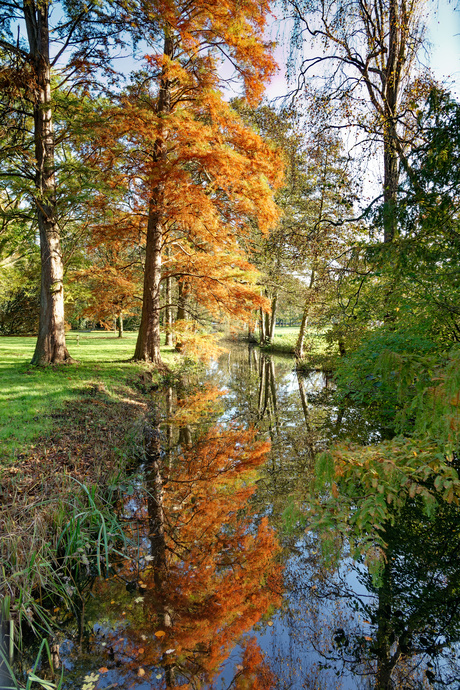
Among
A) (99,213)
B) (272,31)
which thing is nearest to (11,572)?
(272,31)

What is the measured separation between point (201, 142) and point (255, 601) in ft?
33.2

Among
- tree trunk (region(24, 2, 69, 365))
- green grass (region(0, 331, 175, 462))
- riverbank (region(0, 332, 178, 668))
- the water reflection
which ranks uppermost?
tree trunk (region(24, 2, 69, 365))

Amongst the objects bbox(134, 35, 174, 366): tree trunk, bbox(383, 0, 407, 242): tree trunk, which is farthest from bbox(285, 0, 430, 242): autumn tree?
bbox(134, 35, 174, 366): tree trunk

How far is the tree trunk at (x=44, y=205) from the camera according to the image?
10367 mm

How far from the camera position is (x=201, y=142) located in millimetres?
10008

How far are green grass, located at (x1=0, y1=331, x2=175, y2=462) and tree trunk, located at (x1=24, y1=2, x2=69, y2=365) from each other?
2.68 feet

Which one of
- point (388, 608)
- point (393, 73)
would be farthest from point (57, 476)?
point (393, 73)

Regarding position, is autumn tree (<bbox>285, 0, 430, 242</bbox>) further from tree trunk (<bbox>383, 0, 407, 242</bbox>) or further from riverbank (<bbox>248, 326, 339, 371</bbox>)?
riverbank (<bbox>248, 326, 339, 371</bbox>)

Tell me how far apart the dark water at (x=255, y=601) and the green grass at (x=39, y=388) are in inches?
73.8

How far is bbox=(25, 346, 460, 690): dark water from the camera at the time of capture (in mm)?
2967

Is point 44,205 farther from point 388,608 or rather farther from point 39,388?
point 388,608

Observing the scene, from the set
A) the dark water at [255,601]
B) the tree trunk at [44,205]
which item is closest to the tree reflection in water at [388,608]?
the dark water at [255,601]

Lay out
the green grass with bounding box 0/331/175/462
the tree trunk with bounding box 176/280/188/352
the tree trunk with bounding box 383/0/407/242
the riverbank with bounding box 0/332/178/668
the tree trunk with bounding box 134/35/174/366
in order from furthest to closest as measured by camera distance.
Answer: the tree trunk with bounding box 176/280/188/352 < the tree trunk with bounding box 134/35/174/366 < the tree trunk with bounding box 383/0/407/242 < the green grass with bounding box 0/331/175/462 < the riverbank with bounding box 0/332/178/668

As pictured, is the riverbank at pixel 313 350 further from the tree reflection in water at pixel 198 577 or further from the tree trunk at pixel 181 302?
the tree reflection in water at pixel 198 577
